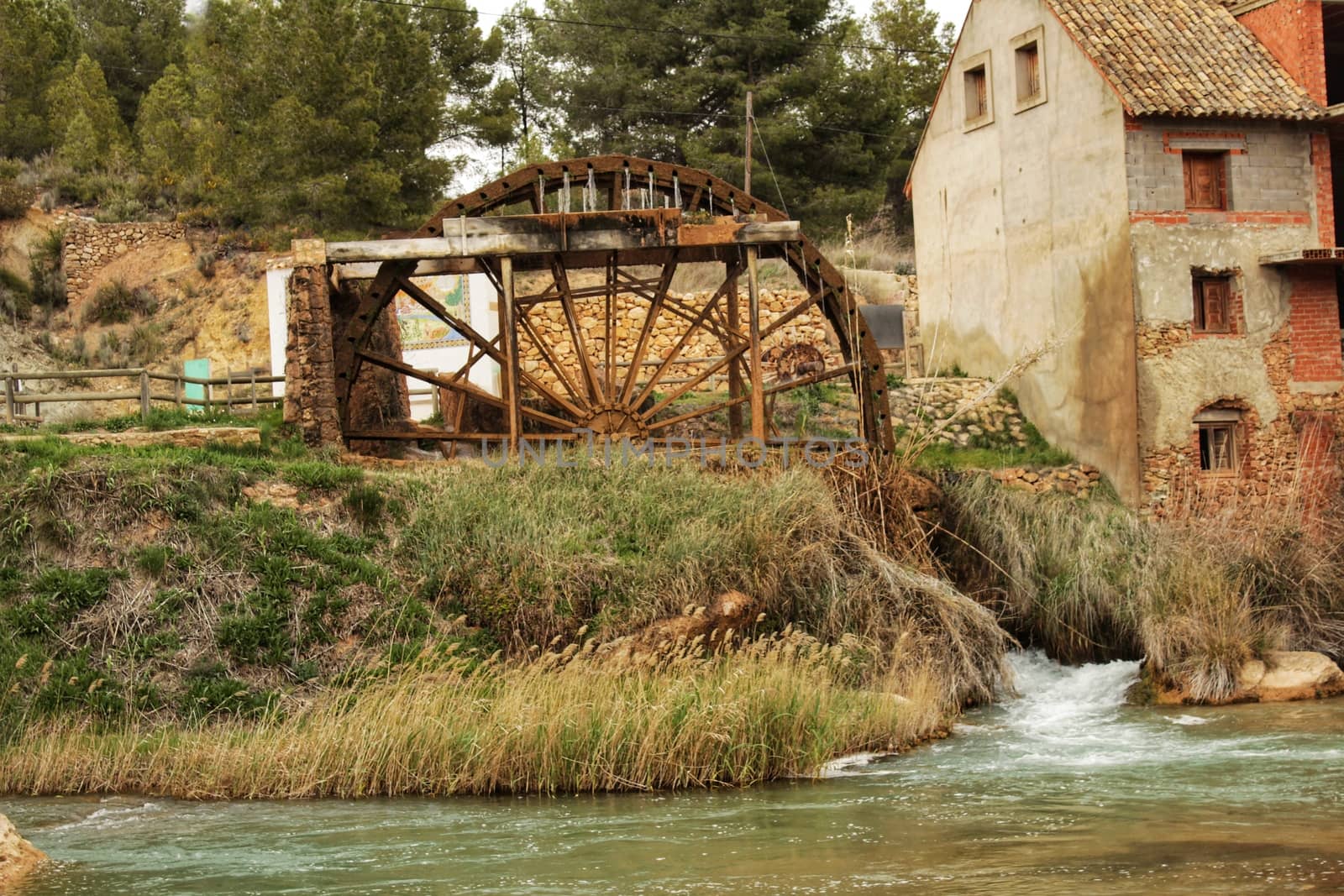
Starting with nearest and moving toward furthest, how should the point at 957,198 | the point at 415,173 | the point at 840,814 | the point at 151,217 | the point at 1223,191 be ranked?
the point at 840,814, the point at 1223,191, the point at 957,198, the point at 415,173, the point at 151,217

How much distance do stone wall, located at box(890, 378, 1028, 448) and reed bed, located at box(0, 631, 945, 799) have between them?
1268 cm

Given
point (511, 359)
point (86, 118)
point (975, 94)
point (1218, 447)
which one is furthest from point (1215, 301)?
point (86, 118)

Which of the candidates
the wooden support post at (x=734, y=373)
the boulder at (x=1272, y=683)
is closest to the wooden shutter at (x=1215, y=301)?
the wooden support post at (x=734, y=373)

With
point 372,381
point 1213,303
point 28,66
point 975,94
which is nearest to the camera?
point 372,381

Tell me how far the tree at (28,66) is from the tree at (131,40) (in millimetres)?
3045

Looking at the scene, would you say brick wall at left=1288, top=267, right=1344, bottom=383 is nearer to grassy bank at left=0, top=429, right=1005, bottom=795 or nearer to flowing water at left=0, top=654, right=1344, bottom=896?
grassy bank at left=0, top=429, right=1005, bottom=795

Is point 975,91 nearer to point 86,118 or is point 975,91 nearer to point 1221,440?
point 1221,440

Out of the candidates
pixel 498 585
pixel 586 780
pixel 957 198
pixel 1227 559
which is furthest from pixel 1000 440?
pixel 586 780

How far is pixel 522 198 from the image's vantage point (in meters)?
20.9

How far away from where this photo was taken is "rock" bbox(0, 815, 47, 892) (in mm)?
9102

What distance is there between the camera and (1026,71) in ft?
83.8

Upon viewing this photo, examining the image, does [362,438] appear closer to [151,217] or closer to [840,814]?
[840,814]

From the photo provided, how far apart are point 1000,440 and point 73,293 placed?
71.8 ft

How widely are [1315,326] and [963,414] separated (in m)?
5.49
